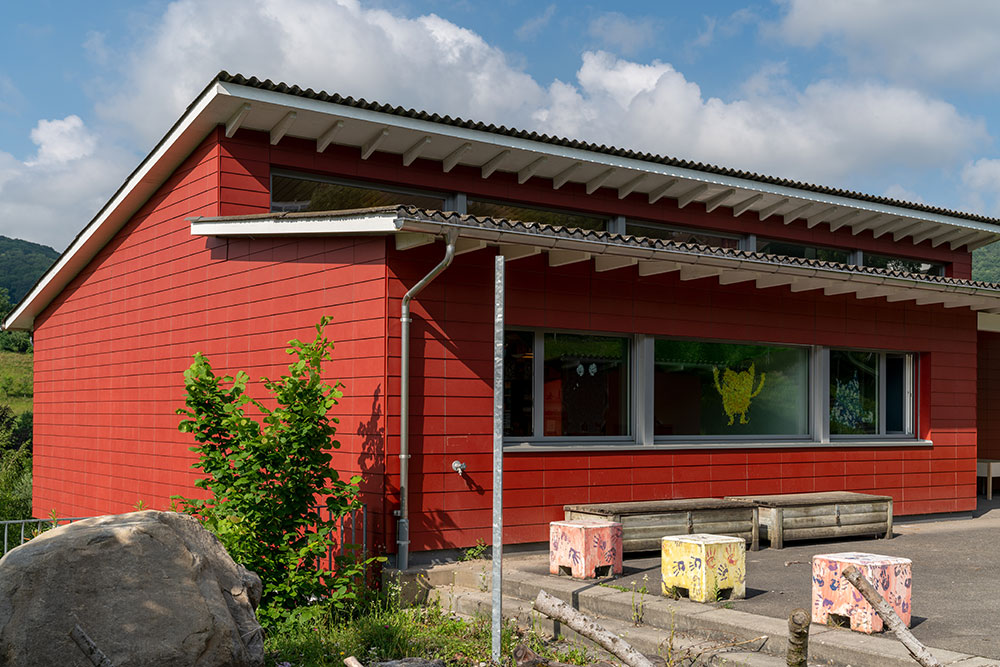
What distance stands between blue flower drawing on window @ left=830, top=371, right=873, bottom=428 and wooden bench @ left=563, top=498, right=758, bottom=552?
3.20 metres

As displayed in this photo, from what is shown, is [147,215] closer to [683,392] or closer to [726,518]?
[683,392]

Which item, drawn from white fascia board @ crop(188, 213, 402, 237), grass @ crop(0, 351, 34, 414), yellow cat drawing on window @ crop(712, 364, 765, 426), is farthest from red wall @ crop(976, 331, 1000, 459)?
grass @ crop(0, 351, 34, 414)

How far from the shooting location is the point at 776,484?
11766 mm

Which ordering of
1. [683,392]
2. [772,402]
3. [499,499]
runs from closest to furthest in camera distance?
[499,499] < [683,392] < [772,402]

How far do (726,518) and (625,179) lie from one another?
4533 mm

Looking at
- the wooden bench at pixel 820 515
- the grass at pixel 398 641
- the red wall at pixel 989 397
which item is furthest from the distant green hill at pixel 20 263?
the grass at pixel 398 641

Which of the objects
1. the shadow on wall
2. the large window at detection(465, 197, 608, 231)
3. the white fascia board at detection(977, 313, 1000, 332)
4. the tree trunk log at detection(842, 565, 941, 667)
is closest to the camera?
the tree trunk log at detection(842, 565, 941, 667)

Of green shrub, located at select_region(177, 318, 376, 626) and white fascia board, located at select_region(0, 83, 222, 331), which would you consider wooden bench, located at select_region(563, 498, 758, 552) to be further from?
white fascia board, located at select_region(0, 83, 222, 331)

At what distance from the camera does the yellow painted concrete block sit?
728 centimetres

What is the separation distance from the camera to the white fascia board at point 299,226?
8.12 meters

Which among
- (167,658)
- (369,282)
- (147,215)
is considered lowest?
(167,658)

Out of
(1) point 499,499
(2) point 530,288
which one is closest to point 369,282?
(2) point 530,288

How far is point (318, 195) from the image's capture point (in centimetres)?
1069

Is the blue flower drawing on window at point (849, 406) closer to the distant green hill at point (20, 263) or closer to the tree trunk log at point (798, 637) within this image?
the tree trunk log at point (798, 637)
